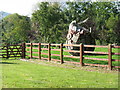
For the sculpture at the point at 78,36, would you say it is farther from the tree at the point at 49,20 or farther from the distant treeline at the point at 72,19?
the distant treeline at the point at 72,19

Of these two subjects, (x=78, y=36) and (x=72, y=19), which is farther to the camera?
(x=72, y=19)

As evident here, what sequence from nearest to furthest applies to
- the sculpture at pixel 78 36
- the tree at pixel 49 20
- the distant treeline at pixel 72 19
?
the sculpture at pixel 78 36, the tree at pixel 49 20, the distant treeline at pixel 72 19

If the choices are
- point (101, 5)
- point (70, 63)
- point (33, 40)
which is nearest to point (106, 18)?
point (101, 5)

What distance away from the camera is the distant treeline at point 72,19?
146ft

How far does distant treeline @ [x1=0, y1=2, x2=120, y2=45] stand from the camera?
146 feet

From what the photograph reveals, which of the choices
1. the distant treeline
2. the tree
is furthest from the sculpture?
the distant treeline

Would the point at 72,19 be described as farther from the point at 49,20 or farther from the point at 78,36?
the point at 78,36

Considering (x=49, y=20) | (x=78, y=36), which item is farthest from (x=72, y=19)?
(x=78, y=36)

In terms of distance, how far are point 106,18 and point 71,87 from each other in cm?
4190

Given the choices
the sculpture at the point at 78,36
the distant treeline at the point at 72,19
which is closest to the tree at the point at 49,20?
the distant treeline at the point at 72,19

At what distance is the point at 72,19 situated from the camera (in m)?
46.4

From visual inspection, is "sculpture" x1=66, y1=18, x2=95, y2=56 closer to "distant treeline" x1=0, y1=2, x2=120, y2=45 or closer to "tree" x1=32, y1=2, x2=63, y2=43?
"tree" x1=32, y1=2, x2=63, y2=43

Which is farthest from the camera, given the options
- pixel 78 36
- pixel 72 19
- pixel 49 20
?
pixel 72 19

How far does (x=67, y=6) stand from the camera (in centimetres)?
4838
